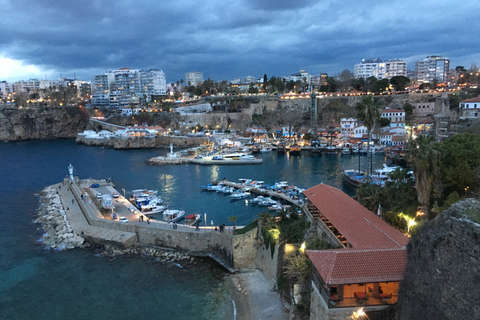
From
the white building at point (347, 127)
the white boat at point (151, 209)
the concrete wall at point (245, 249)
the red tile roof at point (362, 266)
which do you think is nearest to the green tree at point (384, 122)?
the white building at point (347, 127)

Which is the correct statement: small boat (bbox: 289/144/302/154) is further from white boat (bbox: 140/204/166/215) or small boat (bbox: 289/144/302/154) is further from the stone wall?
white boat (bbox: 140/204/166/215)

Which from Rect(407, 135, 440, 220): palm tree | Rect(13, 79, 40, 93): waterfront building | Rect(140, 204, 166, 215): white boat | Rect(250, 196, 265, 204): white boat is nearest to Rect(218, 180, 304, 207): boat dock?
Rect(250, 196, 265, 204): white boat

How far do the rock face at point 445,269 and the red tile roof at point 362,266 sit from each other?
21.0 inches

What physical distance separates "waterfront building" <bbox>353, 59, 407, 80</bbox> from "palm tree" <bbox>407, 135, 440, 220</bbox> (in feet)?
436

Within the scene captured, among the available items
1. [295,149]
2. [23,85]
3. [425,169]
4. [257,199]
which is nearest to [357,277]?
[425,169]

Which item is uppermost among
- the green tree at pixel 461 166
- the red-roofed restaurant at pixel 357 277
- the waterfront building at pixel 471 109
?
the waterfront building at pixel 471 109

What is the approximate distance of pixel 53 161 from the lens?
6178 centimetres

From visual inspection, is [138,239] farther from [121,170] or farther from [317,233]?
[121,170]

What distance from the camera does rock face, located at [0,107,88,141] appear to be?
3944 inches

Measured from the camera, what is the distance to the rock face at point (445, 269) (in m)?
8.10

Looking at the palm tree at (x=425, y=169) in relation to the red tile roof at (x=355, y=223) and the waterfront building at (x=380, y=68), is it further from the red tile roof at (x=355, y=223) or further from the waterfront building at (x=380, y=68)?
the waterfront building at (x=380, y=68)

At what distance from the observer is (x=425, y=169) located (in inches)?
625

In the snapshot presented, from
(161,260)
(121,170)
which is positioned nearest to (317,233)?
(161,260)

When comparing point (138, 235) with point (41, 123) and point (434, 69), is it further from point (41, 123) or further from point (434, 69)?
point (434, 69)
